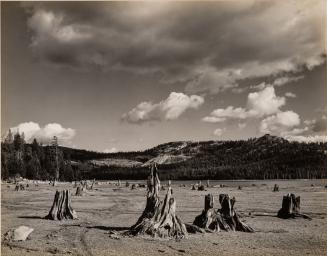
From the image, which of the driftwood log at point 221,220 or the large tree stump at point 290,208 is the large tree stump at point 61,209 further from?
the large tree stump at point 290,208

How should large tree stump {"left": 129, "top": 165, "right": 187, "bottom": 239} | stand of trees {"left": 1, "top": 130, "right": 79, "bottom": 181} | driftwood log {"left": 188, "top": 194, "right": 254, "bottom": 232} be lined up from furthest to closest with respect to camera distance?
stand of trees {"left": 1, "top": 130, "right": 79, "bottom": 181}
driftwood log {"left": 188, "top": 194, "right": 254, "bottom": 232}
large tree stump {"left": 129, "top": 165, "right": 187, "bottom": 239}

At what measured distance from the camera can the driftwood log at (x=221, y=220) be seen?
71.5 feet

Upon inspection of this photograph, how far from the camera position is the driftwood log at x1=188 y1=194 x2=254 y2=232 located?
21.8 meters

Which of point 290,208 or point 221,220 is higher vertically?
point 290,208

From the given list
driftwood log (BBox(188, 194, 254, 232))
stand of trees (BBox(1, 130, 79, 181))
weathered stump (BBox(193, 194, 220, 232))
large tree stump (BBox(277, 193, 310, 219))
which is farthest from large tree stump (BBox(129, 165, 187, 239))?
stand of trees (BBox(1, 130, 79, 181))

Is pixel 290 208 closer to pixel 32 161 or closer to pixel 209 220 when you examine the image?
pixel 209 220

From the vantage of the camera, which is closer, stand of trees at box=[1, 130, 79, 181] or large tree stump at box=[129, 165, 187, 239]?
large tree stump at box=[129, 165, 187, 239]

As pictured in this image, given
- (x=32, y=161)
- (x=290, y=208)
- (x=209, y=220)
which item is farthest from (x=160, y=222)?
(x=32, y=161)

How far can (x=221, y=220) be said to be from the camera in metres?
22.1

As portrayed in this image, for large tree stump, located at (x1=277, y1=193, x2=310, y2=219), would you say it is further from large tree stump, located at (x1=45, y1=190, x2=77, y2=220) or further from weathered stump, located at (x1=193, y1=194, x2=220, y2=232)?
large tree stump, located at (x1=45, y1=190, x2=77, y2=220)

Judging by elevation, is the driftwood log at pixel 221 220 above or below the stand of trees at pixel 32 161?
below

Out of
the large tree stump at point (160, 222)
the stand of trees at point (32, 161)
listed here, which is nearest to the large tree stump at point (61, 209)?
the large tree stump at point (160, 222)

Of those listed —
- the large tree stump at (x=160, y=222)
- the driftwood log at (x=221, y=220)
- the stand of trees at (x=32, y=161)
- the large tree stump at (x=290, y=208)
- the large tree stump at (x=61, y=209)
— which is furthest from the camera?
the stand of trees at (x=32, y=161)

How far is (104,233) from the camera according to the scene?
2062cm
